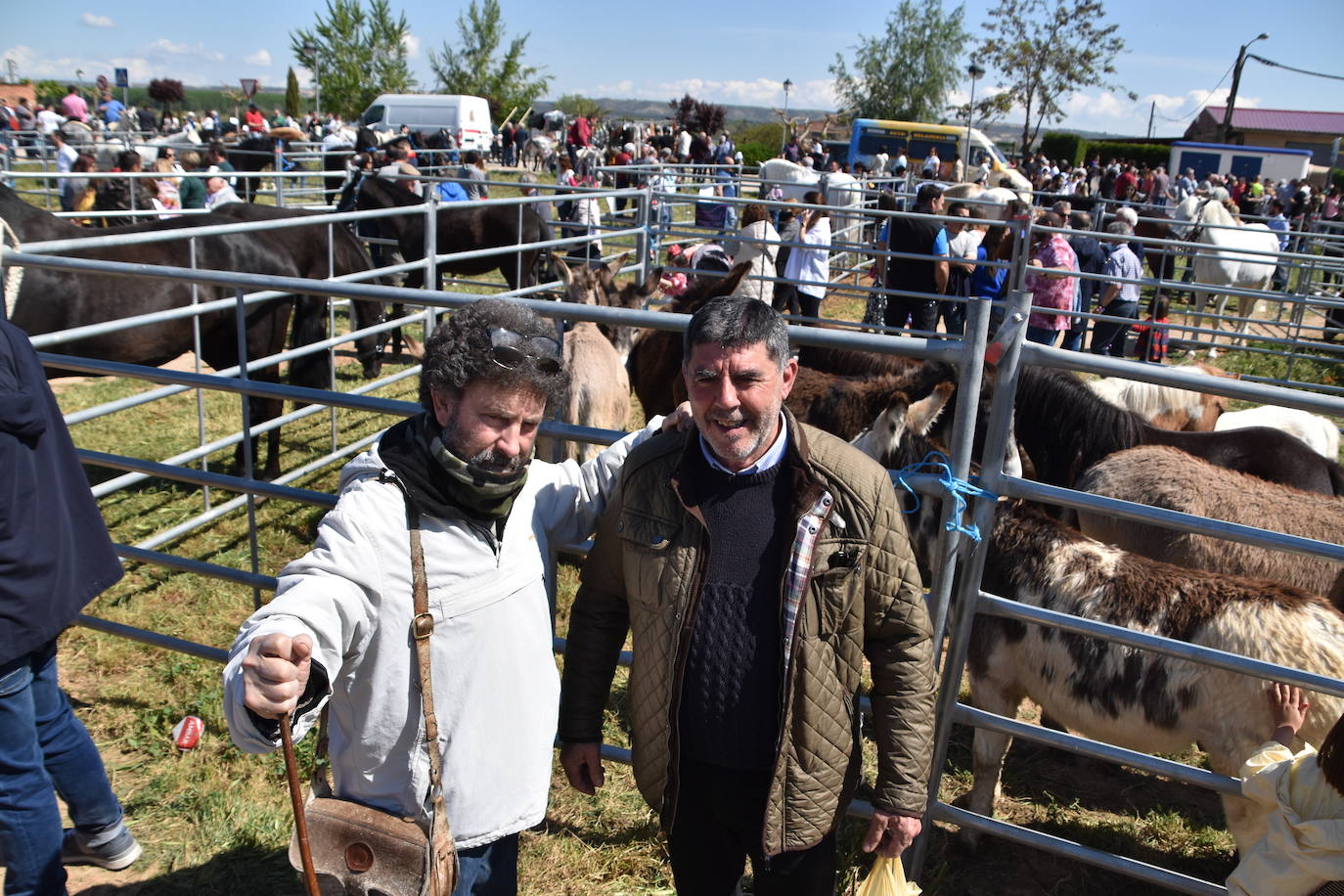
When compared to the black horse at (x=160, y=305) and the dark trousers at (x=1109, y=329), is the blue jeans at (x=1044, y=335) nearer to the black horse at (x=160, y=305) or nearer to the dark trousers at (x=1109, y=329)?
the dark trousers at (x=1109, y=329)

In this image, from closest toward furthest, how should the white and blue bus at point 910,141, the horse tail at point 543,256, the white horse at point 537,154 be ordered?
the horse tail at point 543,256 → the white and blue bus at point 910,141 → the white horse at point 537,154

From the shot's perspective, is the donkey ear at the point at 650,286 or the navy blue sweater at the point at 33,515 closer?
the navy blue sweater at the point at 33,515

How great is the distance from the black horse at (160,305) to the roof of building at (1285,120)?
6135 centimetres

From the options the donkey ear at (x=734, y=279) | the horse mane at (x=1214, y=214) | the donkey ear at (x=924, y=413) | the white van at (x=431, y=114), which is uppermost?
the white van at (x=431, y=114)

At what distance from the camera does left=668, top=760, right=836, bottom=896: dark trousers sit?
1941 mm

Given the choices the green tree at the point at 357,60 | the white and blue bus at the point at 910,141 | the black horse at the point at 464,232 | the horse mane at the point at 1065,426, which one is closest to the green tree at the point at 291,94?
the green tree at the point at 357,60

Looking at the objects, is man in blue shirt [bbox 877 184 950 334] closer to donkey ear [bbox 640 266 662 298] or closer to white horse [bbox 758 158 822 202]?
donkey ear [bbox 640 266 662 298]

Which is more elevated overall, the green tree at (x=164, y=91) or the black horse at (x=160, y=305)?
the green tree at (x=164, y=91)

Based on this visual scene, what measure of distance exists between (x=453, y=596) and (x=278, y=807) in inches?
80.0

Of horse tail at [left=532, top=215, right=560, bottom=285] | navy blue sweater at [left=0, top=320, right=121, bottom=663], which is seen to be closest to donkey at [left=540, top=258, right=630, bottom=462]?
navy blue sweater at [left=0, top=320, right=121, bottom=663]

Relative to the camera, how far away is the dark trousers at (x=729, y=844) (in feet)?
6.37

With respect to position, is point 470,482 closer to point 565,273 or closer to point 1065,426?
point 1065,426

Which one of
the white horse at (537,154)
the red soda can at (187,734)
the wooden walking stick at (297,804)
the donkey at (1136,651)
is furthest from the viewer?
the white horse at (537,154)

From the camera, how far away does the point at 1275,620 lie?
2.69m
